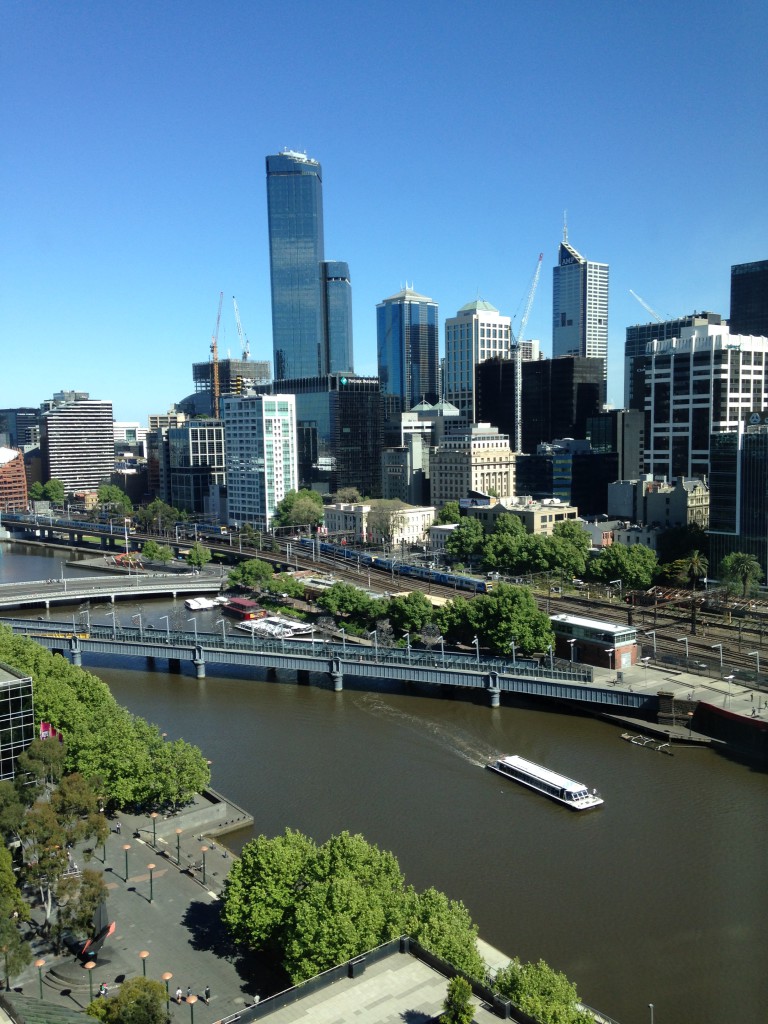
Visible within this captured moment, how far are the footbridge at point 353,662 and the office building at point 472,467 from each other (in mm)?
52282

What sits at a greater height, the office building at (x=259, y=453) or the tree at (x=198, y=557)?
the office building at (x=259, y=453)

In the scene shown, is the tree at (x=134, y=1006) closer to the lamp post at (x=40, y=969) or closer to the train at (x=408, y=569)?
the lamp post at (x=40, y=969)

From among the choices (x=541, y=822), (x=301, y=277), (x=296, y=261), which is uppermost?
(x=296, y=261)

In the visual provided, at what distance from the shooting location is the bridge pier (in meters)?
43.4

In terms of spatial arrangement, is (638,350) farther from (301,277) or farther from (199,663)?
(199,663)

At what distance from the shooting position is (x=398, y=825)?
26.2 m

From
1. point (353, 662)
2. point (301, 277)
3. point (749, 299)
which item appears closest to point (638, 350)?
point (749, 299)

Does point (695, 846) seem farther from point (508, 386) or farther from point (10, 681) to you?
point (508, 386)

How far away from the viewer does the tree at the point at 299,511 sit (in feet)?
306

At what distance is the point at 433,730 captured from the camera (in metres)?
34.8

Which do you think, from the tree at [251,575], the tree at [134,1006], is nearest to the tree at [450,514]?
the tree at [251,575]

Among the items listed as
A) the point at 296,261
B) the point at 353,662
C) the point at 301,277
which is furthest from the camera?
Result: the point at 301,277

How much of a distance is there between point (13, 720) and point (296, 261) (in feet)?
515

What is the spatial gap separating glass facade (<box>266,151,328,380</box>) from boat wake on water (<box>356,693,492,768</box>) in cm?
13929
